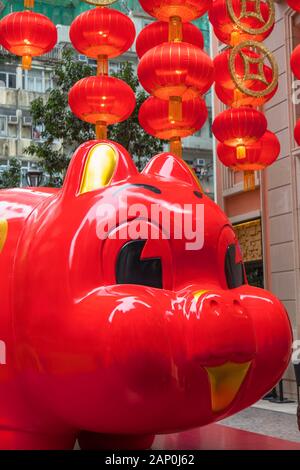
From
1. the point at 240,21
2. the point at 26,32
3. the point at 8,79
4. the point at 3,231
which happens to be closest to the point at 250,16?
the point at 240,21

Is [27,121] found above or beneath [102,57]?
above

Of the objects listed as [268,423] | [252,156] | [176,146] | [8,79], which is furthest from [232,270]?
[8,79]

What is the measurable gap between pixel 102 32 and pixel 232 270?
462 centimetres

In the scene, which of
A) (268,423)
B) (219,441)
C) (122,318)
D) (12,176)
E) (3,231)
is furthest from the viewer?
(12,176)

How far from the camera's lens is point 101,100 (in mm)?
6777

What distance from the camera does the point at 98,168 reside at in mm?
2615

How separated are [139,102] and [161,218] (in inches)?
418

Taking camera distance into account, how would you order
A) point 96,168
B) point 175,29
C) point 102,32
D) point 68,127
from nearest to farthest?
point 96,168, point 175,29, point 102,32, point 68,127

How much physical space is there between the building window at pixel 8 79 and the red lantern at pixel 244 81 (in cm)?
1715

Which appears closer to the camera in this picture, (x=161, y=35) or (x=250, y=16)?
(x=250, y=16)

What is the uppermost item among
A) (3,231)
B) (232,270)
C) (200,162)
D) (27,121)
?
(27,121)

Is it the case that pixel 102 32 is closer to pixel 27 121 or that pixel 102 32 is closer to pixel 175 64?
pixel 175 64

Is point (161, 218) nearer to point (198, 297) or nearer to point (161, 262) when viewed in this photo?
point (161, 262)

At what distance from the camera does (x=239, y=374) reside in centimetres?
234
